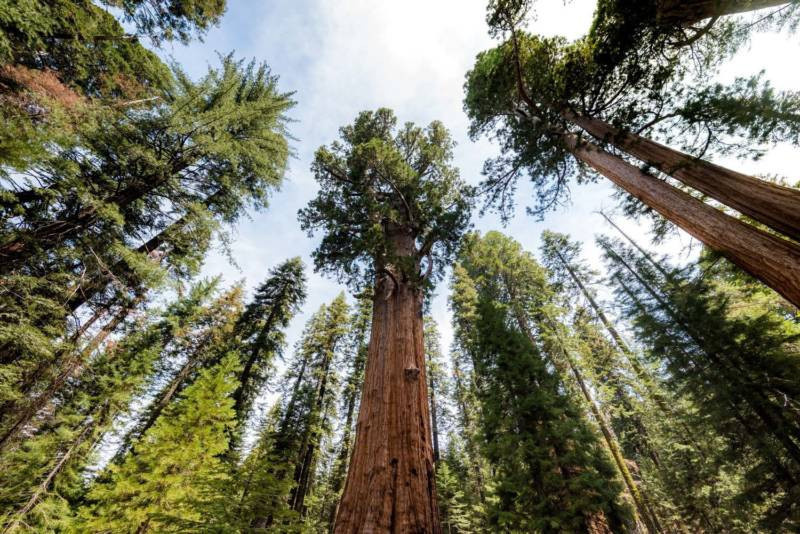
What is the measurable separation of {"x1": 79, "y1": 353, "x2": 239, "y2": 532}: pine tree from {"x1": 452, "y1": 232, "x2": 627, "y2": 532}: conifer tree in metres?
7.69

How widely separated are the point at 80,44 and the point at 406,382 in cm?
1015

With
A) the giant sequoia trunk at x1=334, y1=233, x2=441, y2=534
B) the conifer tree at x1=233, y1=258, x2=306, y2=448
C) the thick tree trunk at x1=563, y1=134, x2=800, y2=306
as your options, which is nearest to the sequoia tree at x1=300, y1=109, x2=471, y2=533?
the giant sequoia trunk at x1=334, y1=233, x2=441, y2=534

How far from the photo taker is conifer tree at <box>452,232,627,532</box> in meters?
7.28

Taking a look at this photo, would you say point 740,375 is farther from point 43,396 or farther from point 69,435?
point 69,435

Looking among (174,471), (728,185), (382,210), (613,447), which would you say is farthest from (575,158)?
(174,471)

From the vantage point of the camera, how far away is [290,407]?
14.7m

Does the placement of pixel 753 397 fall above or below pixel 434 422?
below

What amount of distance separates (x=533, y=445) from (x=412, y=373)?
25.1 ft

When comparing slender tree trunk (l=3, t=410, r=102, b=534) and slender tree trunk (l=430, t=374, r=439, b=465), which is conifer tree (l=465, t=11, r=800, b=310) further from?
slender tree trunk (l=3, t=410, r=102, b=534)

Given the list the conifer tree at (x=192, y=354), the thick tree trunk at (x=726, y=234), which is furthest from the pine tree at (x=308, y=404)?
the thick tree trunk at (x=726, y=234)

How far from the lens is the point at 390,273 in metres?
4.19

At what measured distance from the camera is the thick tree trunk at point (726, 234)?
9.98ft

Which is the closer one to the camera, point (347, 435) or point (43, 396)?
point (43, 396)

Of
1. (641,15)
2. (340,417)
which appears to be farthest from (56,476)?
(641,15)
